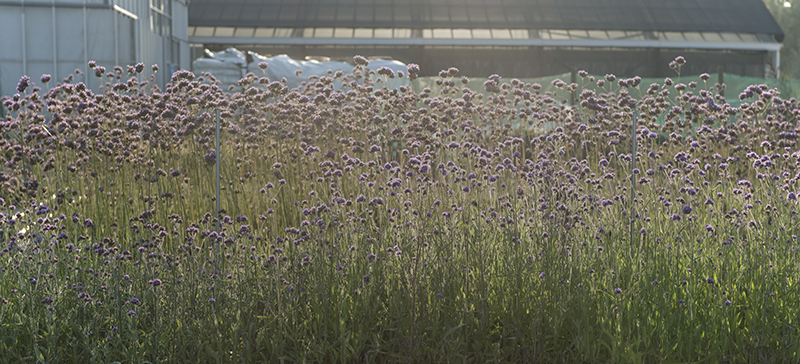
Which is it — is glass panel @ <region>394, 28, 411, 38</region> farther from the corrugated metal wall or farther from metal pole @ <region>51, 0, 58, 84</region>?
metal pole @ <region>51, 0, 58, 84</region>

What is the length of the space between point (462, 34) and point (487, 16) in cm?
191

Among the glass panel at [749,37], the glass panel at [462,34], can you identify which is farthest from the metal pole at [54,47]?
the glass panel at [749,37]

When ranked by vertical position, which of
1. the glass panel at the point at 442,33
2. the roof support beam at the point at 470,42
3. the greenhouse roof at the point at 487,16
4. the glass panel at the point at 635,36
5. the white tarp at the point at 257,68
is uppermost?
the greenhouse roof at the point at 487,16

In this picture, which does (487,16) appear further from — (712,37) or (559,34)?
(712,37)

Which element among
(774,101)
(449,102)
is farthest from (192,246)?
(774,101)

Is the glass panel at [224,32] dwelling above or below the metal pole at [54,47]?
above

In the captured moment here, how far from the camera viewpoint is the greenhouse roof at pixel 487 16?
29.3 meters

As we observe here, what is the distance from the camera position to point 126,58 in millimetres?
19938

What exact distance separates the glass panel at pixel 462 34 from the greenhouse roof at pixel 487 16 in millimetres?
72

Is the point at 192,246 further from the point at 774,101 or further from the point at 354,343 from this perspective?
the point at 774,101

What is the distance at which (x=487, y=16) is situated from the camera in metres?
29.9

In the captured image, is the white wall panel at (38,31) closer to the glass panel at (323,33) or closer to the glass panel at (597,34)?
the glass panel at (323,33)

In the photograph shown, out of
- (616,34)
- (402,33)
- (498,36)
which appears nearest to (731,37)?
(616,34)

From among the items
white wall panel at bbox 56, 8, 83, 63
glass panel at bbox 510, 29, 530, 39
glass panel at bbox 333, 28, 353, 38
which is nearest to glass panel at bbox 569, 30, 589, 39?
glass panel at bbox 510, 29, 530, 39
